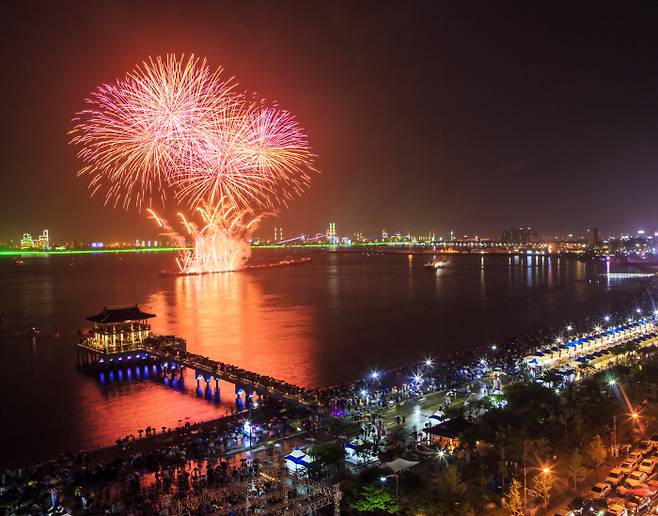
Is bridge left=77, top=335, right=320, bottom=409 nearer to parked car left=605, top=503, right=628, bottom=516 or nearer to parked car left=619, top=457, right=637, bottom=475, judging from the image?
parked car left=619, top=457, right=637, bottom=475

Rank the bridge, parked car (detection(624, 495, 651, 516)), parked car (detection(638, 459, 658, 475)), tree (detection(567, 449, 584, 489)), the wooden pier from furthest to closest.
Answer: the wooden pier, the bridge, parked car (detection(638, 459, 658, 475)), tree (detection(567, 449, 584, 489)), parked car (detection(624, 495, 651, 516))

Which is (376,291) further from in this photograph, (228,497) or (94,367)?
(228,497)

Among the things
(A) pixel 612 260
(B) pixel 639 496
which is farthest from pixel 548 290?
(A) pixel 612 260

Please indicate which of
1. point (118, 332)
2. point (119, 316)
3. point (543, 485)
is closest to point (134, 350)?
point (118, 332)

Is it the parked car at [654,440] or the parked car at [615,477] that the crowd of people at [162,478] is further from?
the parked car at [654,440]

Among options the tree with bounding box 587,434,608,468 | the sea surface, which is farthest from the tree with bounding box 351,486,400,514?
the sea surface

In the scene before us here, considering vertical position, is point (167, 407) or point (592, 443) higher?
point (592, 443)

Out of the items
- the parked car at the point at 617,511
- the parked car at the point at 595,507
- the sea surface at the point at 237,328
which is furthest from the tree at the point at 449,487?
the sea surface at the point at 237,328
